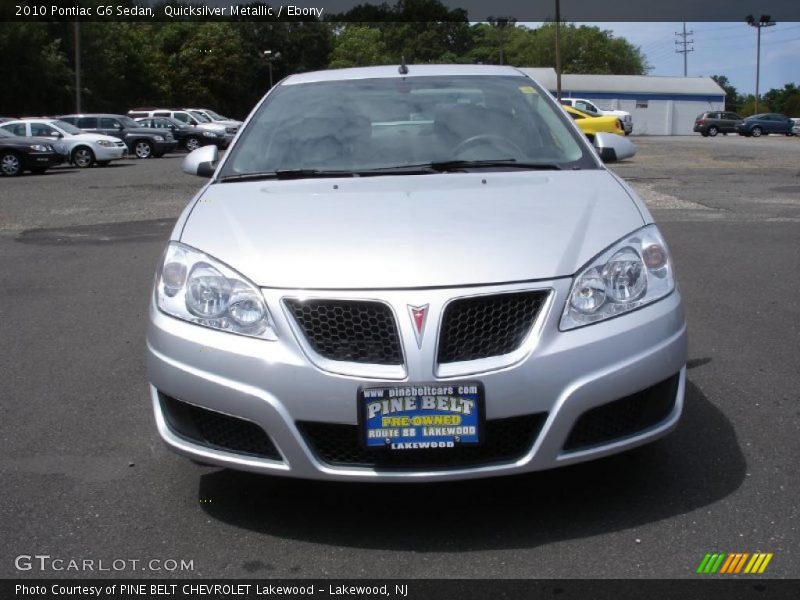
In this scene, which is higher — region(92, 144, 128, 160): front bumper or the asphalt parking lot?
region(92, 144, 128, 160): front bumper

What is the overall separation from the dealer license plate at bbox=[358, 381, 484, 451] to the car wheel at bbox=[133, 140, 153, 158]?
3529cm

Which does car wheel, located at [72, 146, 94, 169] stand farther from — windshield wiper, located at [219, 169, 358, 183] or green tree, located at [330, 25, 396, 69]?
green tree, located at [330, 25, 396, 69]

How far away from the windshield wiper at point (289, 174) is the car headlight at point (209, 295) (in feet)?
2.80

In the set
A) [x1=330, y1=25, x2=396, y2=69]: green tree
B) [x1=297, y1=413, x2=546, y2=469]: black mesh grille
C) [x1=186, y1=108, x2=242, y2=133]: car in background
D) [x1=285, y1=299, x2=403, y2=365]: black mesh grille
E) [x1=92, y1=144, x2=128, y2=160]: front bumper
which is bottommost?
[x1=297, y1=413, x2=546, y2=469]: black mesh grille

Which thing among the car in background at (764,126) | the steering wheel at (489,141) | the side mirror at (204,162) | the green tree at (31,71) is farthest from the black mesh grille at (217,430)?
the car in background at (764,126)

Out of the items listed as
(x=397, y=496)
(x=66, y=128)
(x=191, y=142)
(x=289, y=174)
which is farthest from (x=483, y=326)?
(x=191, y=142)

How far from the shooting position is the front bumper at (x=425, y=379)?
10.8ft

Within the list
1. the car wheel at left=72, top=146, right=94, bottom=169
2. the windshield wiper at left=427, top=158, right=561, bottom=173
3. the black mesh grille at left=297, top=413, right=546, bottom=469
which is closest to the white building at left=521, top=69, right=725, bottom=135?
the car wheel at left=72, top=146, right=94, bottom=169

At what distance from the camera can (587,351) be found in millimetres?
3346

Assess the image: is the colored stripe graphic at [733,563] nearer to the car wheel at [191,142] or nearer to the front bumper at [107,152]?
the front bumper at [107,152]

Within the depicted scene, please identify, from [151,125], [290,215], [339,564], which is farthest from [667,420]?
[151,125]

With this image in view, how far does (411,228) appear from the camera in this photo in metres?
3.65

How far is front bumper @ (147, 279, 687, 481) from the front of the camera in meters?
3.28

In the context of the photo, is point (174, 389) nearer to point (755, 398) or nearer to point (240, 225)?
point (240, 225)
